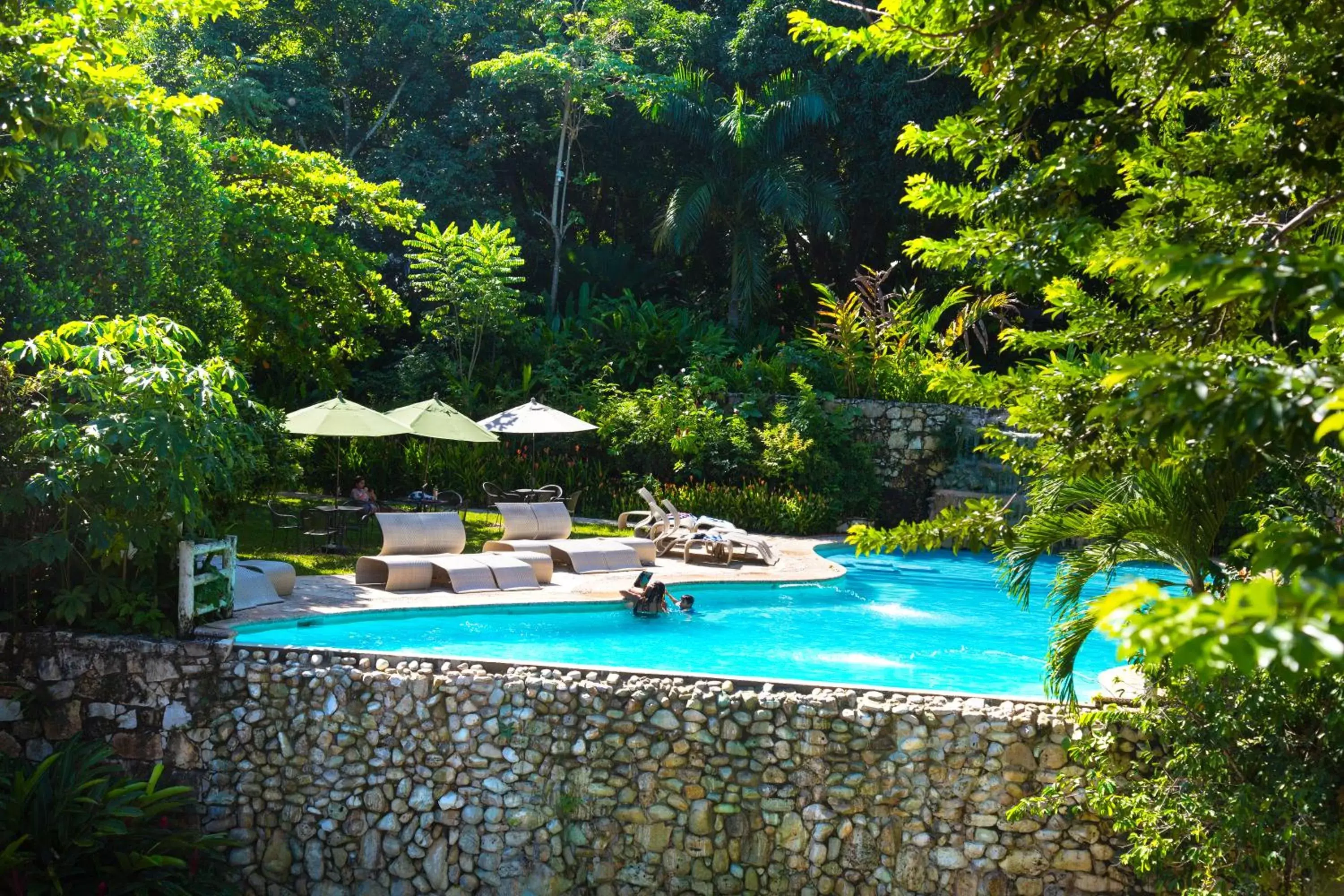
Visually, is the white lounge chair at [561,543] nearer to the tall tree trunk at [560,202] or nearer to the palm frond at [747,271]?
the tall tree trunk at [560,202]

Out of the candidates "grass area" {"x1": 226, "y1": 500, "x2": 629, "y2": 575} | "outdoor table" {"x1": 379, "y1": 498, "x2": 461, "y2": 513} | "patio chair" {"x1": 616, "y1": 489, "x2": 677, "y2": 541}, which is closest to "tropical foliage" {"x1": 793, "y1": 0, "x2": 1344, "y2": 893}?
"grass area" {"x1": 226, "y1": 500, "x2": 629, "y2": 575}

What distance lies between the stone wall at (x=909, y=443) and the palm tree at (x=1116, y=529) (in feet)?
43.2

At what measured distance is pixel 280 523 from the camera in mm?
17438

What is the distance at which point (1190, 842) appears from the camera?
320 inches

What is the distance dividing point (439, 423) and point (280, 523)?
2.75 m

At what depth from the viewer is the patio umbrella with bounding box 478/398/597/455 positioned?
18469mm

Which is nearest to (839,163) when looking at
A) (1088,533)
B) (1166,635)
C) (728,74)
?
(728,74)

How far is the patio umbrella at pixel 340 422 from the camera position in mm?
16000

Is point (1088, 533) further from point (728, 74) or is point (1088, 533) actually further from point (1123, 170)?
point (728, 74)

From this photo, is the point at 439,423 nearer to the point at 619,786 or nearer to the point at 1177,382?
the point at 619,786

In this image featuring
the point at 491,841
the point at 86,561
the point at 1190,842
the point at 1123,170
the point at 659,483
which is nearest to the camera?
the point at 1123,170

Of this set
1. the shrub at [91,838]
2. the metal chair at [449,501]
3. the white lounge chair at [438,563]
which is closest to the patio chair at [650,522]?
the metal chair at [449,501]

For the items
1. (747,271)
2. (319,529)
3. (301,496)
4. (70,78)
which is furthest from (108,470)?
(747,271)

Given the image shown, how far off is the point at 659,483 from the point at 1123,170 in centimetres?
1411
